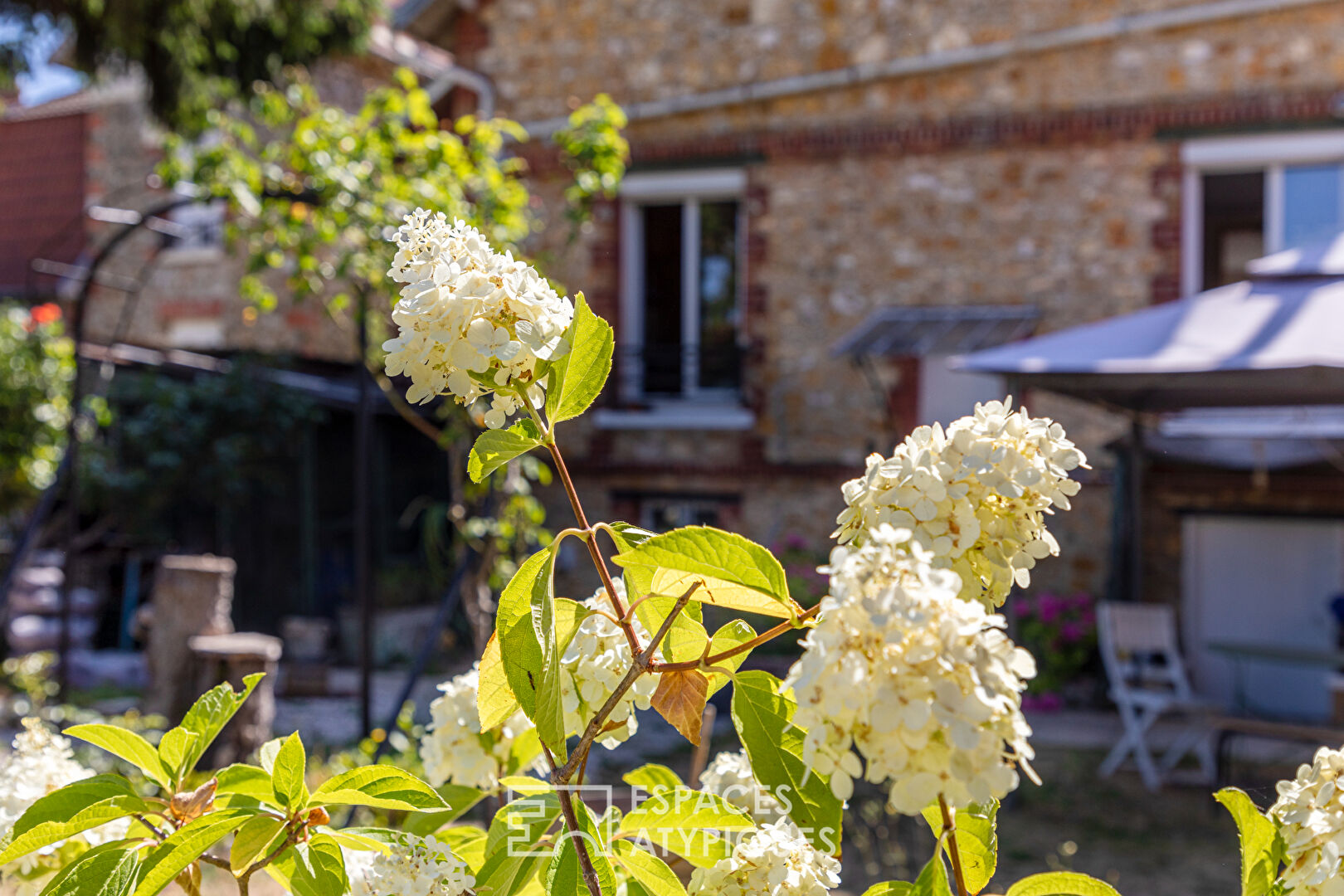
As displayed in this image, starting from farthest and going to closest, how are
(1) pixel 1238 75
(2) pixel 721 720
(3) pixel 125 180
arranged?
(3) pixel 125 180 < (1) pixel 1238 75 < (2) pixel 721 720

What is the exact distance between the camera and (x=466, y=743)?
1194mm

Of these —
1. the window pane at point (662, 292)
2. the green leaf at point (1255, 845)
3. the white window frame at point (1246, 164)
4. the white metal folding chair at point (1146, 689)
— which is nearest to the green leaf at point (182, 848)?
the green leaf at point (1255, 845)

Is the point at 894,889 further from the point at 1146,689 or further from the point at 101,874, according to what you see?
the point at 1146,689

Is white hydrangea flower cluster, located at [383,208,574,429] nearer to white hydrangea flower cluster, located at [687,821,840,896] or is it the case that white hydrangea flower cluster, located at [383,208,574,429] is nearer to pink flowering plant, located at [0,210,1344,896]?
pink flowering plant, located at [0,210,1344,896]

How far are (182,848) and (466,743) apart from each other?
16.0 inches

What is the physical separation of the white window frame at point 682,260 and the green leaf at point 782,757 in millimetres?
7907

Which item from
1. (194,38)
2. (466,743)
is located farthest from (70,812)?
(194,38)

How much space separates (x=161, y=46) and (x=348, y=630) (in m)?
4.40

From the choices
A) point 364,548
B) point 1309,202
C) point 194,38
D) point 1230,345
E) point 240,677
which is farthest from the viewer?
point 1309,202

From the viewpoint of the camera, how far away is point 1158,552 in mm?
7773

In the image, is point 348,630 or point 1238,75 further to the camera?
point 348,630

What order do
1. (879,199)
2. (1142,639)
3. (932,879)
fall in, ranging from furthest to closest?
(879,199)
(1142,639)
(932,879)

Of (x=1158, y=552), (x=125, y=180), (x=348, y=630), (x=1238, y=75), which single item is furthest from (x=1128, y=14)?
(x=125, y=180)

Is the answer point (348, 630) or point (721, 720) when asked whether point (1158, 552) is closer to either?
point (721, 720)
